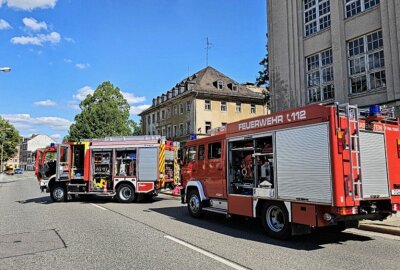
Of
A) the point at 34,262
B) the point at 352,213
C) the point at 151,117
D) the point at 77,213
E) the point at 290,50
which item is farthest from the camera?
the point at 151,117

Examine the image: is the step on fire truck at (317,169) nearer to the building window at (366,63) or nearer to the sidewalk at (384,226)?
the sidewalk at (384,226)

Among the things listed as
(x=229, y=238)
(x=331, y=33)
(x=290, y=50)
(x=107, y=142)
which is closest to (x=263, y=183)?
Result: (x=229, y=238)

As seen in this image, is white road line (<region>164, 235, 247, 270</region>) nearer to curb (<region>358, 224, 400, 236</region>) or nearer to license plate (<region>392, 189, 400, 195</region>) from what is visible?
license plate (<region>392, 189, 400, 195</region>)

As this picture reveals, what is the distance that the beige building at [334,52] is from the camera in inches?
644

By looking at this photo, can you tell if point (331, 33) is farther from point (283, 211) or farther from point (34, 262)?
point (34, 262)

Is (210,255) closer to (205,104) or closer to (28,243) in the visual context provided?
(28,243)

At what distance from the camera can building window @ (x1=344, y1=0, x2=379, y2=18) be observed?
17.5 metres

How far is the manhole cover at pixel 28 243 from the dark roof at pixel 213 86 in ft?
133

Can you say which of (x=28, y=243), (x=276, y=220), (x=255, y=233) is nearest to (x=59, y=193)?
(x=28, y=243)

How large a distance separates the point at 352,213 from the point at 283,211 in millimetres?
1512

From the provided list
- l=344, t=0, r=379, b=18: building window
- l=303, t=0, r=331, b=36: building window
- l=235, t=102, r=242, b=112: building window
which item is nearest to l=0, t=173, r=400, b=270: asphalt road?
l=344, t=0, r=379, b=18: building window

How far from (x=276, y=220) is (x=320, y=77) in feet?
44.5

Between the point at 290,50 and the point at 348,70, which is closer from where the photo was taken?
the point at 348,70

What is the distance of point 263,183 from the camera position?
8.82 metres
